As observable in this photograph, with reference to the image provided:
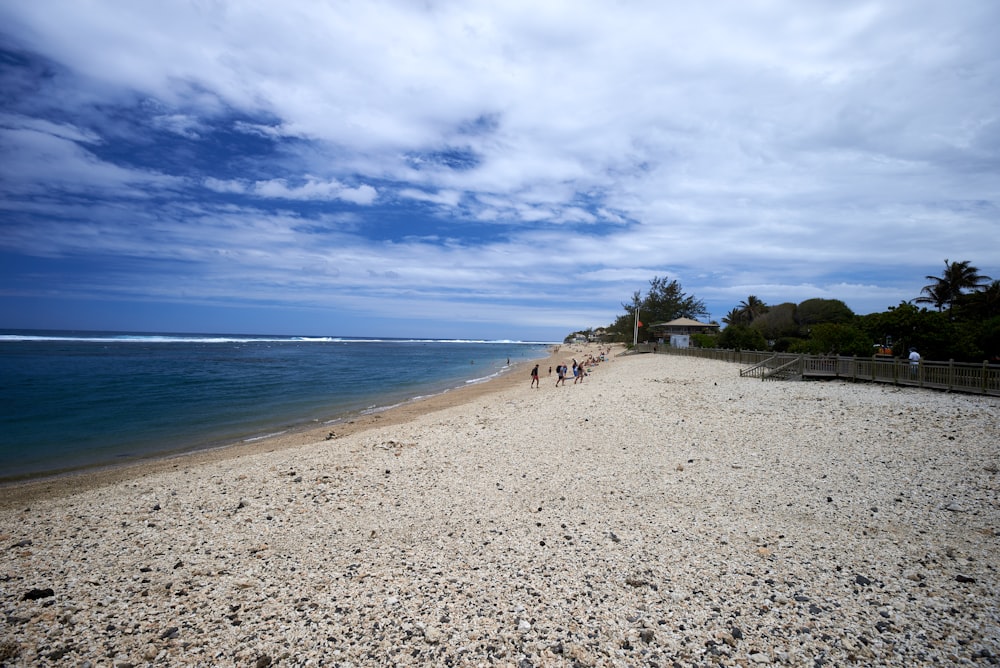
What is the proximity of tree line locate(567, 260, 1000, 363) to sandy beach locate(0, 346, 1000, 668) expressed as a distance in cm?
1287

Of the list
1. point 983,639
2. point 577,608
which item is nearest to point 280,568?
point 577,608

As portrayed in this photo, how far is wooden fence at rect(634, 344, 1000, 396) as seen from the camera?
13.7m

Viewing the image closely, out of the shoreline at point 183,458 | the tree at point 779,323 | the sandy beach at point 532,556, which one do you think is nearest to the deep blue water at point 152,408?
the shoreline at point 183,458

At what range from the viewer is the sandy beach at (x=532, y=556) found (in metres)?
4.18

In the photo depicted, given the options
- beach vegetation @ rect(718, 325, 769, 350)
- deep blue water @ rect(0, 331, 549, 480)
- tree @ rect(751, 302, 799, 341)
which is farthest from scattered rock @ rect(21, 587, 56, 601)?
tree @ rect(751, 302, 799, 341)

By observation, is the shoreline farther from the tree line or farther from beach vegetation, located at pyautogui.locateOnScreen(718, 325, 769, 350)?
beach vegetation, located at pyautogui.locateOnScreen(718, 325, 769, 350)

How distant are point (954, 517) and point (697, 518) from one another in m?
3.69

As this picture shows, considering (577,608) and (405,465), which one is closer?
(577,608)

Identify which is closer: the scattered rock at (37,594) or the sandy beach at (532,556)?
the sandy beach at (532,556)

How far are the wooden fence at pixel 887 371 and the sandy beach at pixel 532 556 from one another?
3.76m

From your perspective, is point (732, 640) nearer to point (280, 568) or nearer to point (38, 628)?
point (280, 568)

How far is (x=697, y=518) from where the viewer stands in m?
6.69

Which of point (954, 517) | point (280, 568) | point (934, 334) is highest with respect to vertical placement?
point (934, 334)

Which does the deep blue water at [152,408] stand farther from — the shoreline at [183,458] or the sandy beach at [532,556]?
the sandy beach at [532,556]
